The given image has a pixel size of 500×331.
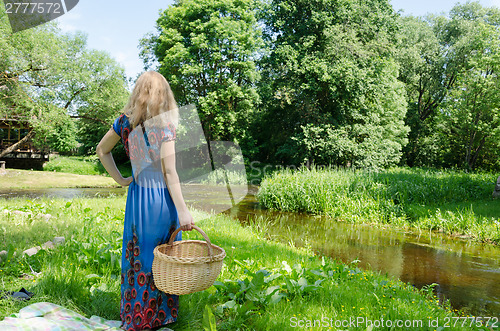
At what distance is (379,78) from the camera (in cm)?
1898

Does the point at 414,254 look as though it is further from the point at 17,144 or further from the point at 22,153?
the point at 22,153

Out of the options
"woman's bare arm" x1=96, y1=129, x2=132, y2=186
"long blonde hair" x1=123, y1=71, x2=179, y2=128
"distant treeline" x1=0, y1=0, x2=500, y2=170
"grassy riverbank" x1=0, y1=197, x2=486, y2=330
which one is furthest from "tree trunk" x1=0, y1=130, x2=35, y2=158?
"long blonde hair" x1=123, y1=71, x2=179, y2=128

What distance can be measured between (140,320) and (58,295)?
92cm

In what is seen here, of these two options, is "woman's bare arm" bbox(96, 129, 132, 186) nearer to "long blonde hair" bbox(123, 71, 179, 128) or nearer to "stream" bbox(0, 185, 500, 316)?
"long blonde hair" bbox(123, 71, 179, 128)

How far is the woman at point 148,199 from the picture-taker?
253 cm

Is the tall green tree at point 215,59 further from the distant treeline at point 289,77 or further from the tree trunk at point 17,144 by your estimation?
the tree trunk at point 17,144

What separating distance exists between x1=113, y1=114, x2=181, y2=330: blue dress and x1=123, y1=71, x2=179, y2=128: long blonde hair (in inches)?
3.2

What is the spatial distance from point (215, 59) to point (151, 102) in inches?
755

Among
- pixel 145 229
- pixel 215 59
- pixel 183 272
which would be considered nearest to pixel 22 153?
pixel 215 59

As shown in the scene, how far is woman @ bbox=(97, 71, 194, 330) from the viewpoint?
253 cm

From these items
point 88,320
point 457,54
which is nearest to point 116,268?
point 88,320

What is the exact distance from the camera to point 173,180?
2.55 meters

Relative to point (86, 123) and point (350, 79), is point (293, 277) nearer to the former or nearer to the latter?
point (350, 79)

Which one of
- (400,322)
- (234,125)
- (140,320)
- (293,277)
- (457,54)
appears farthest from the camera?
(457,54)
